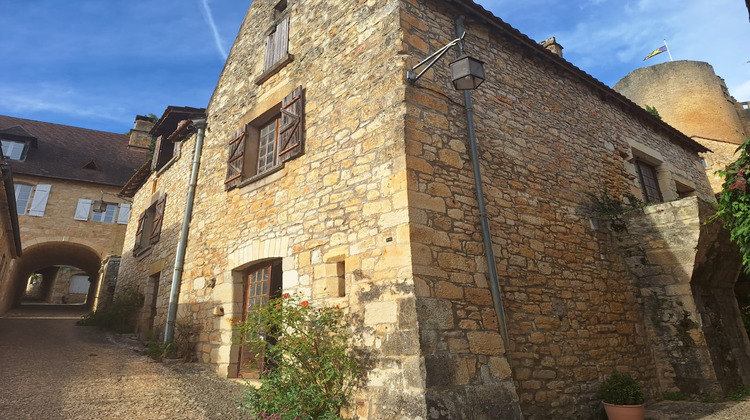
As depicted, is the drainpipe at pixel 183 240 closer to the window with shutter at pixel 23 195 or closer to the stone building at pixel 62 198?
the stone building at pixel 62 198

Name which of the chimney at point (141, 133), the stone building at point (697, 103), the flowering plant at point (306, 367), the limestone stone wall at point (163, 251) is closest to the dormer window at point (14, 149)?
the chimney at point (141, 133)

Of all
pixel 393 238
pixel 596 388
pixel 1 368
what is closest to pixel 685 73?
pixel 596 388

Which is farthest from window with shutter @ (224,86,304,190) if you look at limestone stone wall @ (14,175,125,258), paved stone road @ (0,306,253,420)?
limestone stone wall @ (14,175,125,258)

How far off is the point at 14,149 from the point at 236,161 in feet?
51.1

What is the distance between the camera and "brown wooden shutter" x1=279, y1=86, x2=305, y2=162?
534 centimetres

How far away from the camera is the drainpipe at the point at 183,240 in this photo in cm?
680

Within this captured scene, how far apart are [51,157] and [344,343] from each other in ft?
62.3

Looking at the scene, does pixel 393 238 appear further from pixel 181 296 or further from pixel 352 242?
pixel 181 296

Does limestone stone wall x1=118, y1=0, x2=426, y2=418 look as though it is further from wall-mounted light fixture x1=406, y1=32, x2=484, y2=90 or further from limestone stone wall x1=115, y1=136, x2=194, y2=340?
wall-mounted light fixture x1=406, y1=32, x2=484, y2=90

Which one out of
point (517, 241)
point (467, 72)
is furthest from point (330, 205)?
point (517, 241)

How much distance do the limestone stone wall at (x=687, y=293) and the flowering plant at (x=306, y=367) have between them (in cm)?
458

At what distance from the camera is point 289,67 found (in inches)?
241

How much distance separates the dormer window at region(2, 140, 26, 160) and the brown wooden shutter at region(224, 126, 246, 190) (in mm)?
15011

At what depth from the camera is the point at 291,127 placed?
5.54 m
